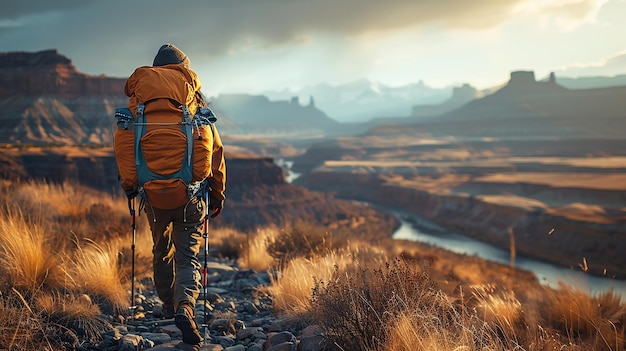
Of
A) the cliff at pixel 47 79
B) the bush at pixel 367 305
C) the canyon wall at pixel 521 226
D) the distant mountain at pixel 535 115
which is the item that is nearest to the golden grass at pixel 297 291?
the bush at pixel 367 305

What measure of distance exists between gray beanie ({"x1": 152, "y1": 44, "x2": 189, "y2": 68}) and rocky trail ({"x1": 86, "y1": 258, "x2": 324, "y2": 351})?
1859mm

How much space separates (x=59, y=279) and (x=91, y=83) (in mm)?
83548

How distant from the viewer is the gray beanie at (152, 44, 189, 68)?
136 inches

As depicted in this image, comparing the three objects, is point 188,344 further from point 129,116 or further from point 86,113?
point 86,113

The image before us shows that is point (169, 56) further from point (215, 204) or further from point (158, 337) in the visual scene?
point (158, 337)

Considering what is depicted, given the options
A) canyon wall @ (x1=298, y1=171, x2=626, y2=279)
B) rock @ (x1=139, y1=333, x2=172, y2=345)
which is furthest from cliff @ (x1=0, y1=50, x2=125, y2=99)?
rock @ (x1=139, y1=333, x2=172, y2=345)

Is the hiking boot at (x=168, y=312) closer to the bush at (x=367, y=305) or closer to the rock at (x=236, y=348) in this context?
the rock at (x=236, y=348)

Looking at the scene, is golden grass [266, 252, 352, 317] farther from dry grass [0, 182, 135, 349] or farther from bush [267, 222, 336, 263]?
bush [267, 222, 336, 263]

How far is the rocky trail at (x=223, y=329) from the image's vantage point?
121 inches

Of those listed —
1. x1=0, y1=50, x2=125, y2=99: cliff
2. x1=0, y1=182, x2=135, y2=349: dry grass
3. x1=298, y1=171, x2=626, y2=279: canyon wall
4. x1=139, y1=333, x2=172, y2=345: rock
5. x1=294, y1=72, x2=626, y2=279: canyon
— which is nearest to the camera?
x1=0, y1=182, x2=135, y2=349: dry grass

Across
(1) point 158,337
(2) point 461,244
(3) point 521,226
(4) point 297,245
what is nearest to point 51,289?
(1) point 158,337

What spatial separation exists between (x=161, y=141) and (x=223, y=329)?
1.64 m

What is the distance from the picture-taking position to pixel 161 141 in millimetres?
3068

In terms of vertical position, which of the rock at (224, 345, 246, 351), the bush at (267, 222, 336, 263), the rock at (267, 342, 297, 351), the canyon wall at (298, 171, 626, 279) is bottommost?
the canyon wall at (298, 171, 626, 279)
